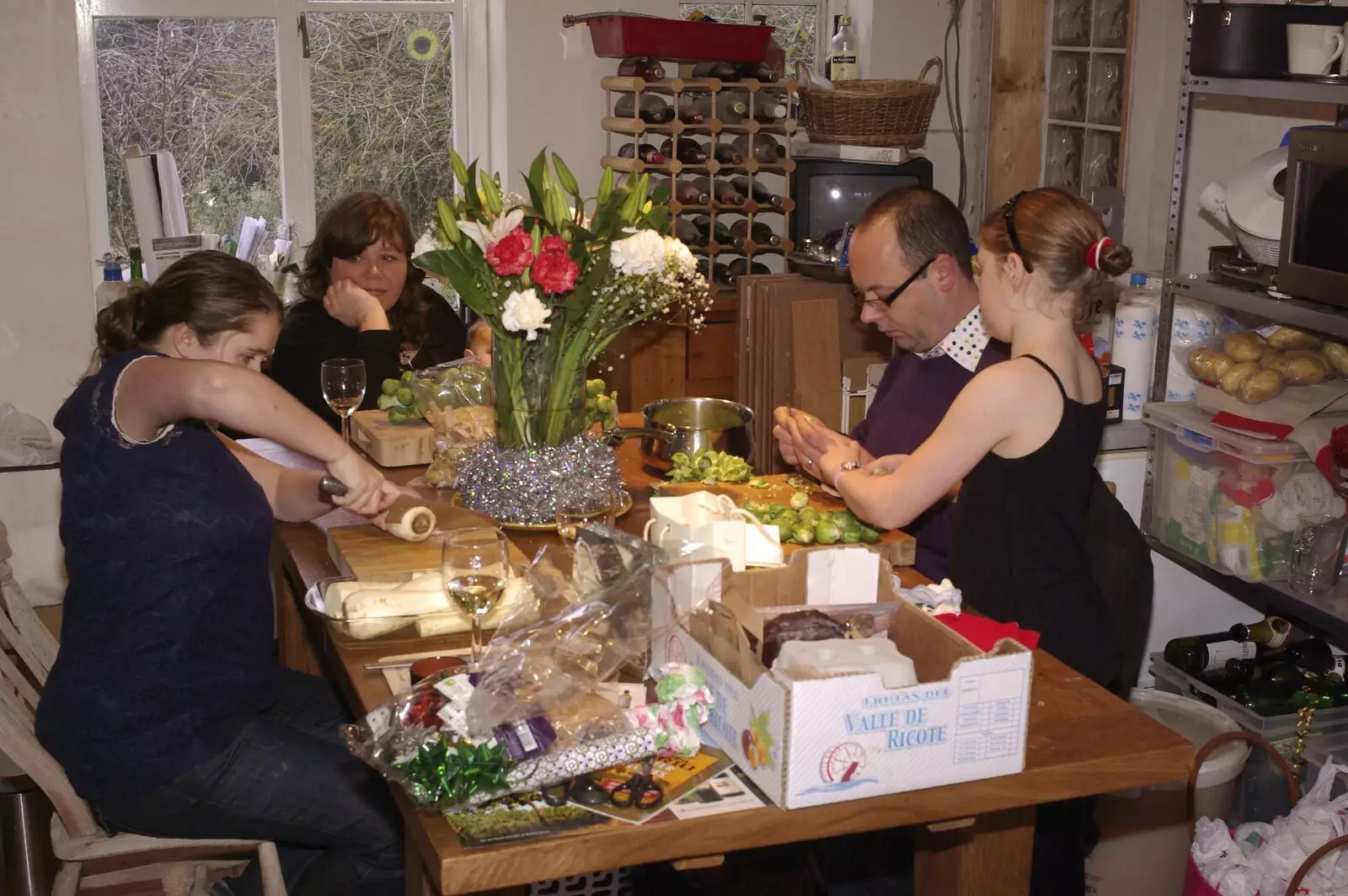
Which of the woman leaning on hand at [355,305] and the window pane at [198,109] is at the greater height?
the window pane at [198,109]

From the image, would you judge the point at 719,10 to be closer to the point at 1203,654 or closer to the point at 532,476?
the point at 1203,654

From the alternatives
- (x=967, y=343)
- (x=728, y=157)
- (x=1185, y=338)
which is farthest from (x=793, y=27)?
(x=967, y=343)

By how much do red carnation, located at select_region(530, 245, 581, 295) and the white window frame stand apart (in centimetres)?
263

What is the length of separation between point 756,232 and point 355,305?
1614mm

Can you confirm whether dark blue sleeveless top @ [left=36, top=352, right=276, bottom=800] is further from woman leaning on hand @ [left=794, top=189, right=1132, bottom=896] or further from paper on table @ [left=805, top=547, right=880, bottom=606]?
woman leaning on hand @ [left=794, top=189, right=1132, bottom=896]

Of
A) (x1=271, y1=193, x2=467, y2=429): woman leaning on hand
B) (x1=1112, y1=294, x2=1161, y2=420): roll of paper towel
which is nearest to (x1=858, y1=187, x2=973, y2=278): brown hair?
(x1=1112, y1=294, x2=1161, y2=420): roll of paper towel

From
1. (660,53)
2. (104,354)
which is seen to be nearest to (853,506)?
(104,354)

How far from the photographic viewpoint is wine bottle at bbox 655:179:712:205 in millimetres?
4574

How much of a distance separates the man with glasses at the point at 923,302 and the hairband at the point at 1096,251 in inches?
23.7

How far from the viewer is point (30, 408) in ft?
14.5

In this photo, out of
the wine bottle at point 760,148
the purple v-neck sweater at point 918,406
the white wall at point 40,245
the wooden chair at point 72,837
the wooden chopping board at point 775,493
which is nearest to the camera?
the wooden chair at point 72,837

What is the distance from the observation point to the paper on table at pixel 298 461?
257 centimetres

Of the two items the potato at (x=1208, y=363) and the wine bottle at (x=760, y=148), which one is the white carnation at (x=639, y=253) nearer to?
the potato at (x=1208, y=363)

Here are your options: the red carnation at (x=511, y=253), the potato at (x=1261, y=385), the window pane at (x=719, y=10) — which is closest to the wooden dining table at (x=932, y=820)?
the red carnation at (x=511, y=253)
